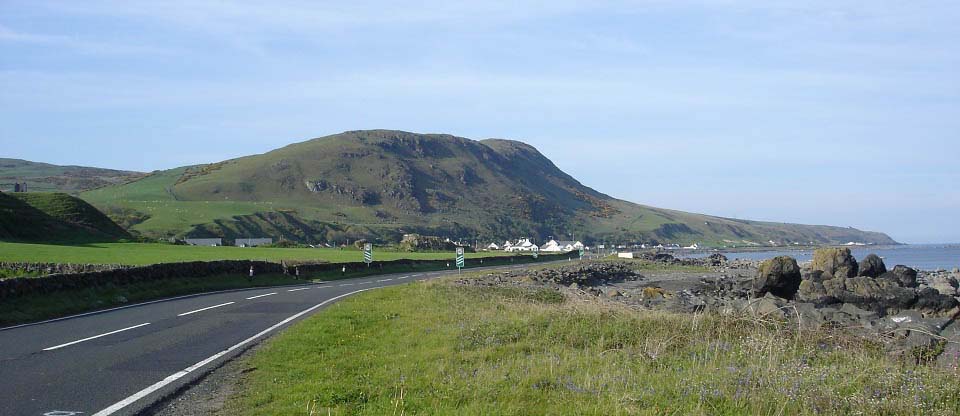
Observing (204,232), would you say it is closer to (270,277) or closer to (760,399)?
(270,277)

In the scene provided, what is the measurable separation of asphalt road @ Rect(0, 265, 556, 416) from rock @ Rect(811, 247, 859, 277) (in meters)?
37.2

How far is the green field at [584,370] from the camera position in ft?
29.8

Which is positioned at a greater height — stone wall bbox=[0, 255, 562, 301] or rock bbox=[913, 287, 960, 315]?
stone wall bbox=[0, 255, 562, 301]

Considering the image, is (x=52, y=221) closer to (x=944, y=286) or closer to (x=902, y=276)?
(x=902, y=276)

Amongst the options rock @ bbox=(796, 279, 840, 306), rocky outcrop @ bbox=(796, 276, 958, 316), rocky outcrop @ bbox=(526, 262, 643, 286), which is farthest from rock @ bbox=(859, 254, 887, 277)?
rocky outcrop @ bbox=(526, 262, 643, 286)

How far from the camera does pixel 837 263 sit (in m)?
50.2

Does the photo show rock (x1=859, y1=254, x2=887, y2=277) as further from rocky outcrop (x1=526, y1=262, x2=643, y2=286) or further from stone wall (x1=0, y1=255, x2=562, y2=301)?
stone wall (x1=0, y1=255, x2=562, y2=301)

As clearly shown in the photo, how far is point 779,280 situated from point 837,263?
13.4 m

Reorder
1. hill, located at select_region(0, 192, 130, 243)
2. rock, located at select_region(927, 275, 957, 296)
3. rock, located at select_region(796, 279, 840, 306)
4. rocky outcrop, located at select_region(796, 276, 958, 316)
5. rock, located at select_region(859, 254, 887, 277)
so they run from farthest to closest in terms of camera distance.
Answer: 1. hill, located at select_region(0, 192, 130, 243)
2. rock, located at select_region(927, 275, 957, 296)
3. rock, located at select_region(859, 254, 887, 277)
4. rock, located at select_region(796, 279, 840, 306)
5. rocky outcrop, located at select_region(796, 276, 958, 316)

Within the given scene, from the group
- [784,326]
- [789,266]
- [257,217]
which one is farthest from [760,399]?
[257,217]

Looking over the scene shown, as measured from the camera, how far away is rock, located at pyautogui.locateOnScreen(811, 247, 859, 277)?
48.8 m

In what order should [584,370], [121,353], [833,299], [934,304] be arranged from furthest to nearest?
[833,299]
[934,304]
[121,353]
[584,370]

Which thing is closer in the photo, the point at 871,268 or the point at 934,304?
the point at 934,304

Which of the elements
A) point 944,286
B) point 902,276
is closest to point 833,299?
point 902,276
